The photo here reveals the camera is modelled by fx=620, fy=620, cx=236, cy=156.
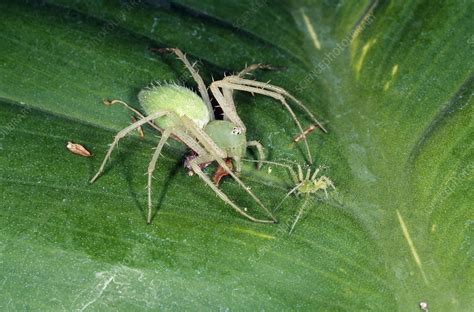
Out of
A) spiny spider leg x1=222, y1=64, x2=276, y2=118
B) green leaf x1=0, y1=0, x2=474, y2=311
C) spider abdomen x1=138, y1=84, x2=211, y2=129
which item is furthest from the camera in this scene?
spiny spider leg x1=222, y1=64, x2=276, y2=118

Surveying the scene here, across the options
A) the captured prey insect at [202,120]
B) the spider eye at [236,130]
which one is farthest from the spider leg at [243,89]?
the spider eye at [236,130]

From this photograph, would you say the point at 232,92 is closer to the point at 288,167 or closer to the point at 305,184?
the point at 288,167

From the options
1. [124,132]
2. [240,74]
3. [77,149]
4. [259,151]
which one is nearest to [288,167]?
[259,151]

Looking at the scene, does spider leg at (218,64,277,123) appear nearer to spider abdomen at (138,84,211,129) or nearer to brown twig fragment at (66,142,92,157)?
spider abdomen at (138,84,211,129)

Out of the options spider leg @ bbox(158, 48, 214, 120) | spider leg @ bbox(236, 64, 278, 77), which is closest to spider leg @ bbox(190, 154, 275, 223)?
spider leg @ bbox(158, 48, 214, 120)

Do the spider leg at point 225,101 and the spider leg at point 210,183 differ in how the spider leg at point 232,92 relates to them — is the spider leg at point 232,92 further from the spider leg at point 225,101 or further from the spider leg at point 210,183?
the spider leg at point 210,183

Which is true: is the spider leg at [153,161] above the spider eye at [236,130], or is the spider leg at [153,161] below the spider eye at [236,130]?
below

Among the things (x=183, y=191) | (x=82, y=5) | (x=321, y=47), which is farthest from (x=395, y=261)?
(x=82, y=5)
